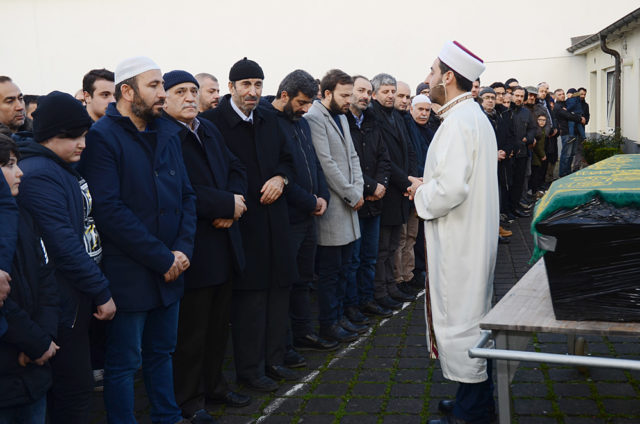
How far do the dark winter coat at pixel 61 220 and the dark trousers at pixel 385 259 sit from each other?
3.78 m

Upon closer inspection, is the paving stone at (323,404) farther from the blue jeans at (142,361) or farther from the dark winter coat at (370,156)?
the dark winter coat at (370,156)

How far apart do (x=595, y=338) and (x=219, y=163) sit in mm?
3333

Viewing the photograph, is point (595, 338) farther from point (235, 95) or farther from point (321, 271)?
point (235, 95)

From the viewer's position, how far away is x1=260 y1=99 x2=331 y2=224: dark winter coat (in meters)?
5.18

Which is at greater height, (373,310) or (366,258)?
(366,258)

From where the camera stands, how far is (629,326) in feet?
8.61

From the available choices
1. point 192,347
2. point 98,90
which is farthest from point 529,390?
point 98,90

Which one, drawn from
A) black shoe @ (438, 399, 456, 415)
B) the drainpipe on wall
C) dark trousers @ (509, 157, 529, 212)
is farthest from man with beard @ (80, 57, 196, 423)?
the drainpipe on wall

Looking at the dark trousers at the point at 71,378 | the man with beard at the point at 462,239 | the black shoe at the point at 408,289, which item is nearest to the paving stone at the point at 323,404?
the man with beard at the point at 462,239

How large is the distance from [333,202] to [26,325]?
3343mm

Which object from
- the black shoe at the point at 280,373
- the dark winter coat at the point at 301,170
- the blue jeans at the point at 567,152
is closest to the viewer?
the black shoe at the point at 280,373

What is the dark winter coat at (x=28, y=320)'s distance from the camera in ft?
9.31

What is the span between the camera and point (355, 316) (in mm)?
6254

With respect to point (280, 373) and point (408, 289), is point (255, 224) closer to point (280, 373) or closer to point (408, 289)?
point (280, 373)
